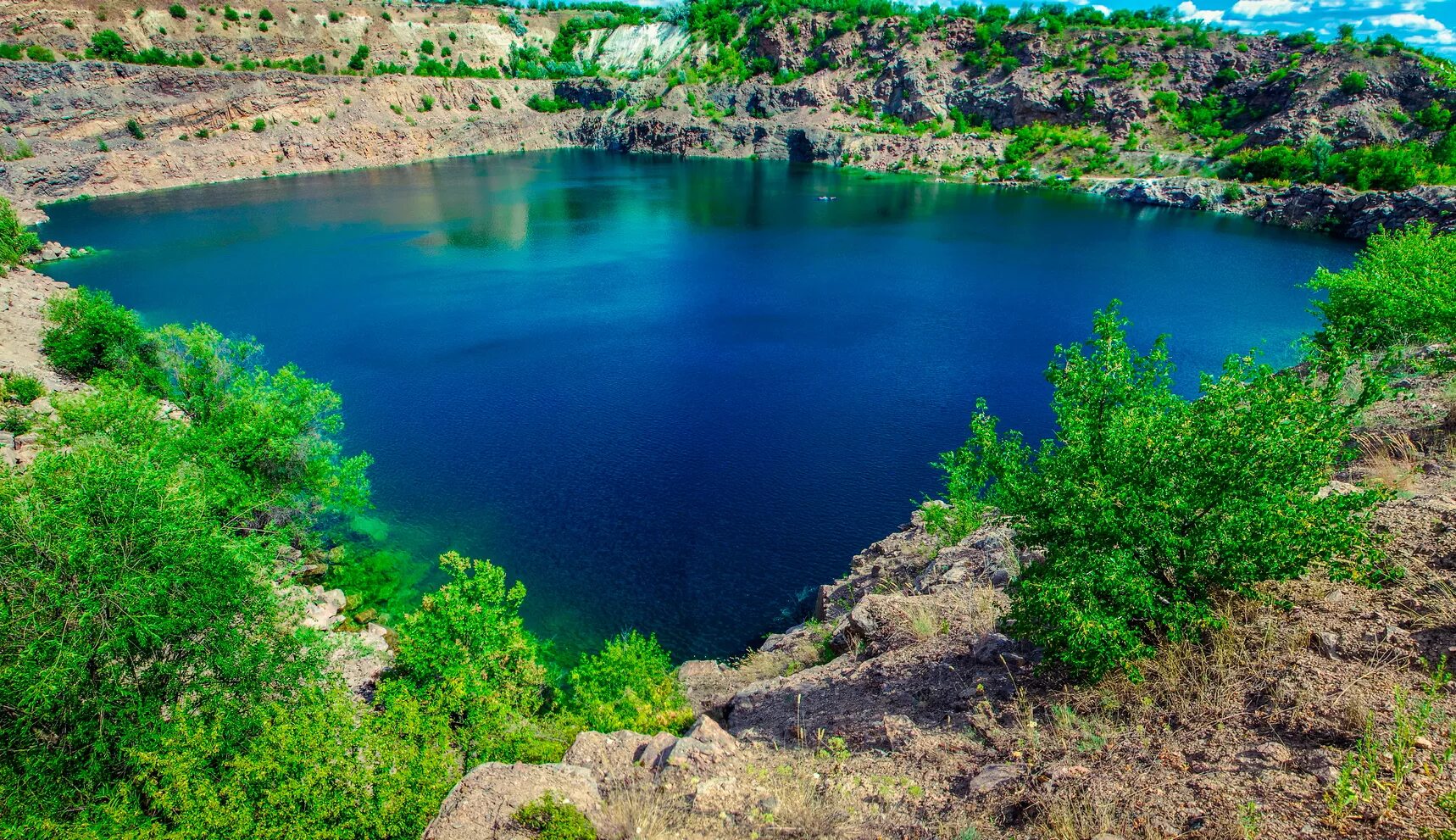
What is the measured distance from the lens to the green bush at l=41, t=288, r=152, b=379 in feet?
106

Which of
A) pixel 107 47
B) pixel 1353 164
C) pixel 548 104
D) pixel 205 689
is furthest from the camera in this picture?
pixel 548 104

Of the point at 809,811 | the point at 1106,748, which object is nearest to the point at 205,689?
the point at 809,811

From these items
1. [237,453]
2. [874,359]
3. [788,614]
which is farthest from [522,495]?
[874,359]

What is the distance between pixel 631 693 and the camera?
566 inches

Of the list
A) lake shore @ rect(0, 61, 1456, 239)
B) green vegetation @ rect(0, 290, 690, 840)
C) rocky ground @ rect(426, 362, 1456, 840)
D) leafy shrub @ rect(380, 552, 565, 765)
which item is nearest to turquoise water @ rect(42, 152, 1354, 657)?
lake shore @ rect(0, 61, 1456, 239)

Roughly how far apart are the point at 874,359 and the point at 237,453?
3019 cm

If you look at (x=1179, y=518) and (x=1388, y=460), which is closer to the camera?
(x=1179, y=518)

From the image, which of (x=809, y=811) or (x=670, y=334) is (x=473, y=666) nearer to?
(x=809, y=811)

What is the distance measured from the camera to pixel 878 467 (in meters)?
28.8

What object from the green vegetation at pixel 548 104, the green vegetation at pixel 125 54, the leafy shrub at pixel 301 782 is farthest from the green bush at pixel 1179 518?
the green vegetation at pixel 548 104

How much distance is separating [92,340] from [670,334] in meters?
28.8

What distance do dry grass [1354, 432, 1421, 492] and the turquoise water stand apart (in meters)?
13.5

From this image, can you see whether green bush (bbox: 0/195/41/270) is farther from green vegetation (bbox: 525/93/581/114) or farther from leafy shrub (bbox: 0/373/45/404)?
green vegetation (bbox: 525/93/581/114)

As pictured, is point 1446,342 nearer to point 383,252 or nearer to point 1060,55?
point 383,252
